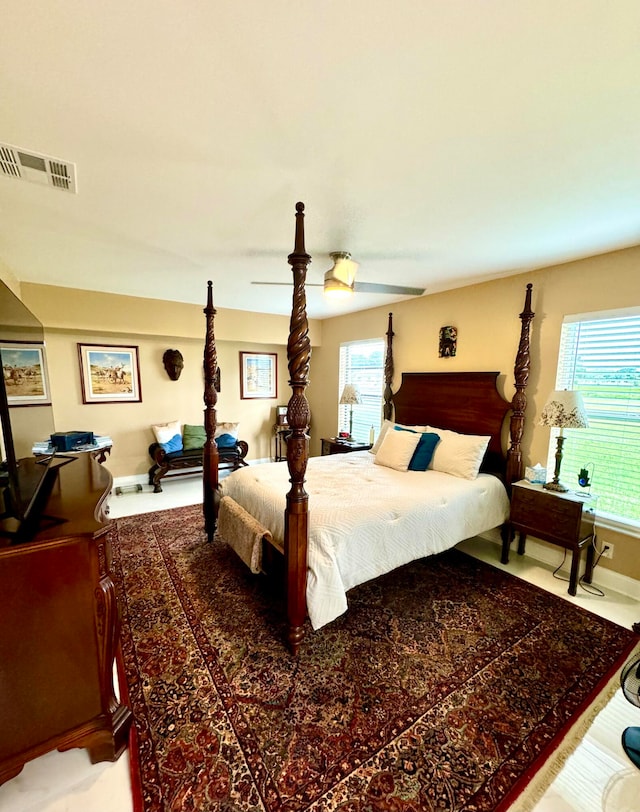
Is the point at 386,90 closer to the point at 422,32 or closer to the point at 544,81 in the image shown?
the point at 422,32

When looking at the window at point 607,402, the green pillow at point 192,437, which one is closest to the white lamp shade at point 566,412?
the window at point 607,402

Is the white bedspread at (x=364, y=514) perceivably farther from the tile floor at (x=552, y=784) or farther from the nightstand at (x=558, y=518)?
the tile floor at (x=552, y=784)

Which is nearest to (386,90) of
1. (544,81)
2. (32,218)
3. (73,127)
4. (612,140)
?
(544,81)

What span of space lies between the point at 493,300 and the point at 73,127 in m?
3.36

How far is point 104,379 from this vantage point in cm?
459

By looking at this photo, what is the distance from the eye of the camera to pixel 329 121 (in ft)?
4.23

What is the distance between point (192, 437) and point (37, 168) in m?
3.83

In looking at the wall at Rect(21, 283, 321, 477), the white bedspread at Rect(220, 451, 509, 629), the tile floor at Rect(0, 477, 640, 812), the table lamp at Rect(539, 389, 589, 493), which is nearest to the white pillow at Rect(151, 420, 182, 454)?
the wall at Rect(21, 283, 321, 477)

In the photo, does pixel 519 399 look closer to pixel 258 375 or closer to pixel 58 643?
pixel 58 643

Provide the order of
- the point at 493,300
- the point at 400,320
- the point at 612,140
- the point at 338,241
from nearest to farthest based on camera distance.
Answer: the point at 612,140, the point at 338,241, the point at 493,300, the point at 400,320

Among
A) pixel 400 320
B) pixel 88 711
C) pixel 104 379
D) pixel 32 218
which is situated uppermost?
pixel 32 218

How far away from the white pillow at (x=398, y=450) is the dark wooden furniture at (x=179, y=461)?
2375 mm

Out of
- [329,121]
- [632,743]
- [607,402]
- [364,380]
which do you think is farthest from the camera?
[364,380]

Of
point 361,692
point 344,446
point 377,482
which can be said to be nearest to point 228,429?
point 344,446
